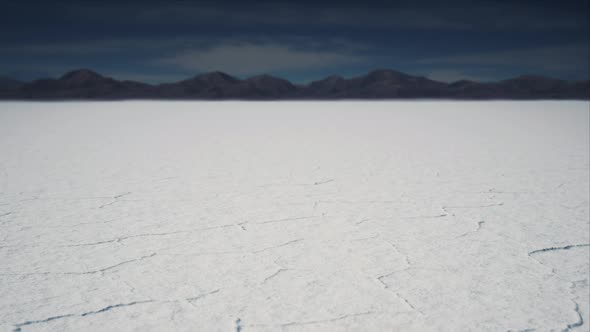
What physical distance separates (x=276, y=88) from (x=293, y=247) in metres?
102

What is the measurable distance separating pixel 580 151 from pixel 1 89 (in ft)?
370

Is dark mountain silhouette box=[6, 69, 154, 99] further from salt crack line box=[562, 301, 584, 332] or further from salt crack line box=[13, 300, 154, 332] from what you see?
salt crack line box=[562, 301, 584, 332]

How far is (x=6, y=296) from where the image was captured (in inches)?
54.1

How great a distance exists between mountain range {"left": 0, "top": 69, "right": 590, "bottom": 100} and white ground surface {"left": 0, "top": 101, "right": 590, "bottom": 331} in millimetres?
74859

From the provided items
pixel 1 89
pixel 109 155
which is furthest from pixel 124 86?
pixel 109 155

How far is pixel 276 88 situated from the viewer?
102m

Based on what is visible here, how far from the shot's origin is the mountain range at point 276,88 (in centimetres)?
8281

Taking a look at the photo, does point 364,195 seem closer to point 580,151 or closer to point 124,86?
point 580,151

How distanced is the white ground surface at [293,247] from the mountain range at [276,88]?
246 ft

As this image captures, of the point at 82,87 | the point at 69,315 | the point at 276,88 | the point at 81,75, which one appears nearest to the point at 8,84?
the point at 81,75

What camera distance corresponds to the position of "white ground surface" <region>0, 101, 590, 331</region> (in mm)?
1307

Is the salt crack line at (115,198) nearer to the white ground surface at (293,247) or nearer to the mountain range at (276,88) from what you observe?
the white ground surface at (293,247)

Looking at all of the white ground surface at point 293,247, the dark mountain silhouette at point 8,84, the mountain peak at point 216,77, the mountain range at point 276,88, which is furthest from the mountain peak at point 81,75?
the white ground surface at point 293,247

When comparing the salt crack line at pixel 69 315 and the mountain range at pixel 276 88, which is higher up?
the mountain range at pixel 276 88
